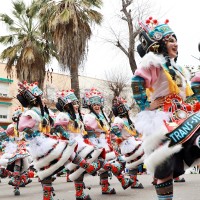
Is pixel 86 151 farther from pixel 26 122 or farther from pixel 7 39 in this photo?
pixel 7 39

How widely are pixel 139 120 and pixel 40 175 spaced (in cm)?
288

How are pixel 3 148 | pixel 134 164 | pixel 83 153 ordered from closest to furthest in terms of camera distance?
1. pixel 83 153
2. pixel 134 164
3. pixel 3 148

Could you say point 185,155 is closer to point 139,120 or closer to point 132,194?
point 139,120

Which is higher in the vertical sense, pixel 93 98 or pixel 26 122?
pixel 93 98

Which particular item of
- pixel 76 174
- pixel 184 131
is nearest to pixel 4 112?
pixel 76 174

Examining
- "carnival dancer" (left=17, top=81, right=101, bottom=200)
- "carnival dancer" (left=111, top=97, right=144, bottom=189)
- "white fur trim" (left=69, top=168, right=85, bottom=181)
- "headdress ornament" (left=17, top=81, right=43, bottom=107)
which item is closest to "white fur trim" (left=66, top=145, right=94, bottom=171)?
"white fur trim" (left=69, top=168, right=85, bottom=181)

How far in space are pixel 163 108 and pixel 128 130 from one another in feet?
16.4

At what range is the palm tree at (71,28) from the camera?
18.4m

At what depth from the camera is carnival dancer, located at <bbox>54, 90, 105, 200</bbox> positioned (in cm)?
755

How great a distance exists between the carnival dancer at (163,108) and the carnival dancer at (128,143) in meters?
4.32

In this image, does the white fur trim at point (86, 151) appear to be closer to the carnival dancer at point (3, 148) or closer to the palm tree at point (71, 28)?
the carnival dancer at point (3, 148)

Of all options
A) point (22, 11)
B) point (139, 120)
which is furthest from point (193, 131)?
point (22, 11)

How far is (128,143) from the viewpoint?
9352 millimetres

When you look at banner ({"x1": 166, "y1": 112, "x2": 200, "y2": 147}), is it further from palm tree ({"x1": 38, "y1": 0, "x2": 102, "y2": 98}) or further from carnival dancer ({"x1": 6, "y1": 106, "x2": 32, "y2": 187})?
palm tree ({"x1": 38, "y1": 0, "x2": 102, "y2": 98})
